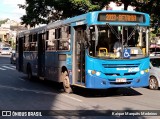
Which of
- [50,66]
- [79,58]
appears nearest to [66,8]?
[50,66]

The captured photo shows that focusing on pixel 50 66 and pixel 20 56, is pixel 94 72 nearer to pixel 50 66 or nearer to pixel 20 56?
pixel 50 66

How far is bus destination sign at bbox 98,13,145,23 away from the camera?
1304 centimetres

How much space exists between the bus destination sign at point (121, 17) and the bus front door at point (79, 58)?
96cm

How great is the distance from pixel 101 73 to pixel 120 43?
119 cm

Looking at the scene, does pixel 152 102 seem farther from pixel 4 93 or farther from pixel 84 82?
pixel 4 93

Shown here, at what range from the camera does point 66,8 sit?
25812mm

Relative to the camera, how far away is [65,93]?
587 inches

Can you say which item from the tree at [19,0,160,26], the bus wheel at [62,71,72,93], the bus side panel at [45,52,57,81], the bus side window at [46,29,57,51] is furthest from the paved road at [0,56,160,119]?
the tree at [19,0,160,26]

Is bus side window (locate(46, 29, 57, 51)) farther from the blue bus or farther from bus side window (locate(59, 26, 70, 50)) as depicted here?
the blue bus

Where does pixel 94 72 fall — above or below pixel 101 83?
above

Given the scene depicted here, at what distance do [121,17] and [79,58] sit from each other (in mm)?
2015

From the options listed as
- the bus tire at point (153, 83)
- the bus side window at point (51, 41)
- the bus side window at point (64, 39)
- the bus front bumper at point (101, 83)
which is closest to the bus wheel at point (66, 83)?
the bus side window at point (64, 39)

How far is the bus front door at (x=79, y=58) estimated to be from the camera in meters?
13.4

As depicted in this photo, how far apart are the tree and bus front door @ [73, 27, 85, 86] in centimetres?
955
